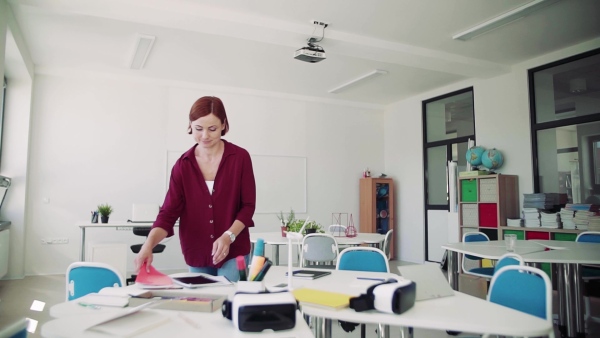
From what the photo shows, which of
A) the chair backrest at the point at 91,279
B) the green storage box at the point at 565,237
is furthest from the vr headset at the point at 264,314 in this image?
the green storage box at the point at 565,237

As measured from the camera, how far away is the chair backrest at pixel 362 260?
257 centimetres

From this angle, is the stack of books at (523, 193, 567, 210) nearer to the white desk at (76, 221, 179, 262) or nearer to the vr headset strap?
the white desk at (76, 221, 179, 262)

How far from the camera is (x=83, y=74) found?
654 centimetres

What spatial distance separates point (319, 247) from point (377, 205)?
14.8 feet

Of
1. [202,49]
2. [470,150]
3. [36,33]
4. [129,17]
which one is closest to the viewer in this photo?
[129,17]

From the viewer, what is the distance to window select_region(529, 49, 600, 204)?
5305 millimetres

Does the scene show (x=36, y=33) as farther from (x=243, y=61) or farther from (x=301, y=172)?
(x=301, y=172)

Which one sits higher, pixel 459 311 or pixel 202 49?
pixel 202 49

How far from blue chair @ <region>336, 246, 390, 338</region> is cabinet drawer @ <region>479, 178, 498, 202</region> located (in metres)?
4.03

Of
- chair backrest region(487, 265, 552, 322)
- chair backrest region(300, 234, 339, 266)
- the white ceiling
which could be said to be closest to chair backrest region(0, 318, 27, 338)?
chair backrest region(487, 265, 552, 322)

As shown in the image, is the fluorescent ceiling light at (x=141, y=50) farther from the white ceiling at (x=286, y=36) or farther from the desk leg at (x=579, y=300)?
the desk leg at (x=579, y=300)

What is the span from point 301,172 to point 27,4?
5.06 metres

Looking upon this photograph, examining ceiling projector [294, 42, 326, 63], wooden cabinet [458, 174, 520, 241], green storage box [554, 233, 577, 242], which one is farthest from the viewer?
wooden cabinet [458, 174, 520, 241]

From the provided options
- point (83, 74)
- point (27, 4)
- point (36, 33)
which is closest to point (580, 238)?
point (27, 4)
